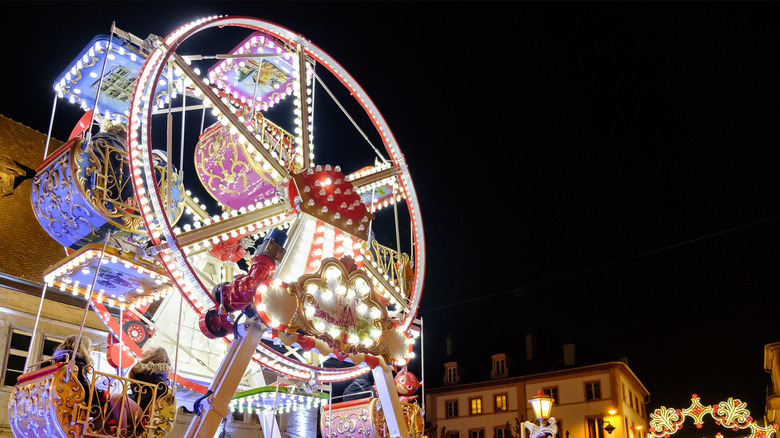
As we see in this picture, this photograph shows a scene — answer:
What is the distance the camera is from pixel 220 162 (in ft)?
35.9

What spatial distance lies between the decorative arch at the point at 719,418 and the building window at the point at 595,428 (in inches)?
823

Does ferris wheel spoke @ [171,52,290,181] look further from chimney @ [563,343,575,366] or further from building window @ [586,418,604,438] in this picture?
chimney @ [563,343,575,366]

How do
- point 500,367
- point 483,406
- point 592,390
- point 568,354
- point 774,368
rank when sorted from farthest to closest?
point 500,367, point 483,406, point 568,354, point 592,390, point 774,368

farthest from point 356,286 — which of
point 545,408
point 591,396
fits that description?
point 591,396

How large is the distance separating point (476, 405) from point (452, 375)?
2.99 m

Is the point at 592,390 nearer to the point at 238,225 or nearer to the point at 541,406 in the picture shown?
the point at 541,406

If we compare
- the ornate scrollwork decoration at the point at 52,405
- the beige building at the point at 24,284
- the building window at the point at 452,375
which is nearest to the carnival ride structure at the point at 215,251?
the ornate scrollwork decoration at the point at 52,405

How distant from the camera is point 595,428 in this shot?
41.6m

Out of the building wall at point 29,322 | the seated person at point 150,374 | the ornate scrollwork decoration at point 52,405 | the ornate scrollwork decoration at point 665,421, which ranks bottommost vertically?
the ornate scrollwork decoration at point 52,405

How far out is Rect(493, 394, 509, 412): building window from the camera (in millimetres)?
44031

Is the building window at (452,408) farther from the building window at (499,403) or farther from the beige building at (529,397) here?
the building window at (499,403)

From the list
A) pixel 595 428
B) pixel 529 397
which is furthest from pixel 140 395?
pixel 529 397

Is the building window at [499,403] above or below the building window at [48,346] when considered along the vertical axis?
above

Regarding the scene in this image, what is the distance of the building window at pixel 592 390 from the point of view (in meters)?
42.0
